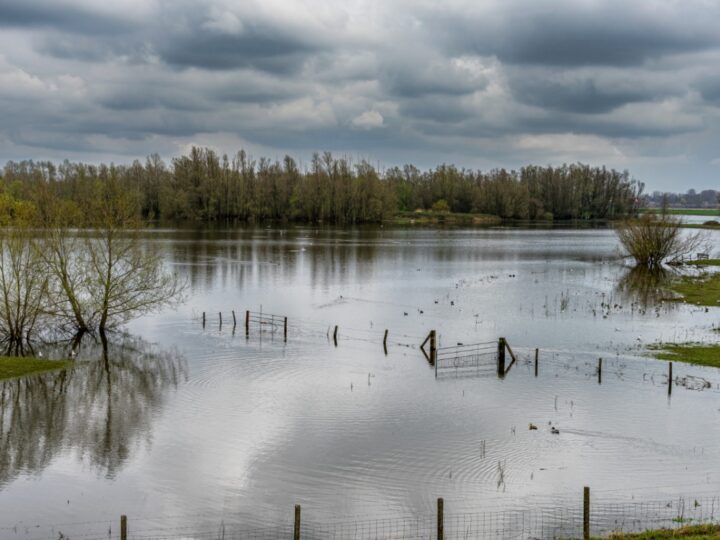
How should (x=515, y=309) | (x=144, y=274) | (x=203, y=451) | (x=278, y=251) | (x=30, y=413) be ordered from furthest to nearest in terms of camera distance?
(x=278, y=251) → (x=515, y=309) → (x=144, y=274) → (x=30, y=413) → (x=203, y=451)

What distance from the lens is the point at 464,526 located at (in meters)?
20.6

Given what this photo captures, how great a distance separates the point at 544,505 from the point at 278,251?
8617 cm

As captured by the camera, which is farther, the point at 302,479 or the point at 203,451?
the point at 203,451

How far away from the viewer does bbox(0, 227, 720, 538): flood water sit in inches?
883

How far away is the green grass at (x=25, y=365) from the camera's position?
35.7 meters

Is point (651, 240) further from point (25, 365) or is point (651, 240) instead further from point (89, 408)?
point (89, 408)

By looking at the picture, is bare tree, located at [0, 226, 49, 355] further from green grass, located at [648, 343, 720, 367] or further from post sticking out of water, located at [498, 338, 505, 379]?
green grass, located at [648, 343, 720, 367]

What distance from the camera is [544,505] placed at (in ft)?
72.2

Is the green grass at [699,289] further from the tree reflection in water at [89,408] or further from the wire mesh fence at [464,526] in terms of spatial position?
the tree reflection in water at [89,408]

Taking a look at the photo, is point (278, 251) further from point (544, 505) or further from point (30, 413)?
point (544, 505)

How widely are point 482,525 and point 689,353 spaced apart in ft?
83.6

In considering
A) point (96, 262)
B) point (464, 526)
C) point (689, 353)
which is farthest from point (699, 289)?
point (464, 526)

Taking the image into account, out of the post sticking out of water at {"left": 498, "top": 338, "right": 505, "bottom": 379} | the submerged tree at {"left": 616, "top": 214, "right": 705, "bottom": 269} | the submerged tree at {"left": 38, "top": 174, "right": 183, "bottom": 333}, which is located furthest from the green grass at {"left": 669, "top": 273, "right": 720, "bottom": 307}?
the submerged tree at {"left": 38, "top": 174, "right": 183, "bottom": 333}

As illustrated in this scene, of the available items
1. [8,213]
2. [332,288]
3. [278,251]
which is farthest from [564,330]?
[278,251]
